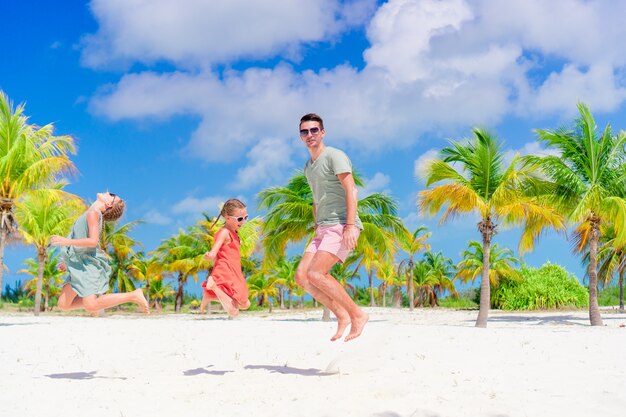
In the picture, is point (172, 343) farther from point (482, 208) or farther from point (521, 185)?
point (521, 185)

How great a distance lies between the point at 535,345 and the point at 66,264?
7.82 metres

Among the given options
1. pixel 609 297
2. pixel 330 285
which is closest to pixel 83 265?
pixel 330 285

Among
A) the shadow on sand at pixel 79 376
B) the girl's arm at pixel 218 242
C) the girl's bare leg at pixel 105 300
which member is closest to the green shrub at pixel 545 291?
the shadow on sand at pixel 79 376

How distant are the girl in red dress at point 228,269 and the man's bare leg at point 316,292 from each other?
2.05 feet

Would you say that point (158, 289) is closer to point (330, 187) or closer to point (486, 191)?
point (486, 191)

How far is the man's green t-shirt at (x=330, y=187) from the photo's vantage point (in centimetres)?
516

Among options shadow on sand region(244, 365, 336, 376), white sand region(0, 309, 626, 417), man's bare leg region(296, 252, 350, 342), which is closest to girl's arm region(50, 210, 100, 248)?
man's bare leg region(296, 252, 350, 342)

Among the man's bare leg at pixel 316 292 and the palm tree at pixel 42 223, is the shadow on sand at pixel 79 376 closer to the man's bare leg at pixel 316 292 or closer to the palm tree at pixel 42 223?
the man's bare leg at pixel 316 292

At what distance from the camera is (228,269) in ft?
18.6

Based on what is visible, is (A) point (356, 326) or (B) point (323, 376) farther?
(B) point (323, 376)

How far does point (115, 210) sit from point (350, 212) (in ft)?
7.39

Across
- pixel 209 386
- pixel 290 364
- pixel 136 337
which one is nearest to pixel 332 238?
pixel 209 386

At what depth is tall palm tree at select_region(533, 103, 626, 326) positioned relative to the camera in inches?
894

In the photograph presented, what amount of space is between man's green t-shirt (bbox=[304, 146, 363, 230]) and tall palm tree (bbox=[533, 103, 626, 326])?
19.3 m
